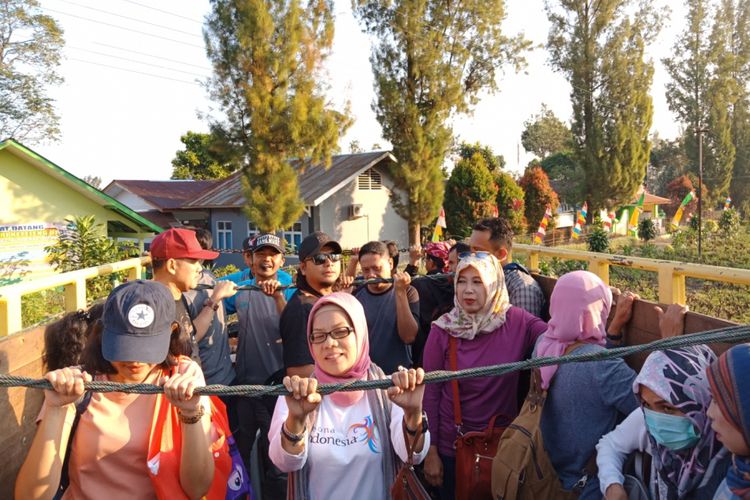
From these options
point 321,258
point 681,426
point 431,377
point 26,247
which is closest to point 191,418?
point 431,377

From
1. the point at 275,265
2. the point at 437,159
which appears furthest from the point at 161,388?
the point at 437,159

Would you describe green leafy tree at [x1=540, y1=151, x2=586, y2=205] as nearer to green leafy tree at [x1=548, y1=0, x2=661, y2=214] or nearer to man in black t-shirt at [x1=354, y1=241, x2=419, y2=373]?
green leafy tree at [x1=548, y1=0, x2=661, y2=214]

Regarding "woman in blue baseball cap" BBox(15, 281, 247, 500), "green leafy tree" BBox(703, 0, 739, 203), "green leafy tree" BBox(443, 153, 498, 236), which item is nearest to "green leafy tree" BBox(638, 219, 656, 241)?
"green leafy tree" BBox(443, 153, 498, 236)

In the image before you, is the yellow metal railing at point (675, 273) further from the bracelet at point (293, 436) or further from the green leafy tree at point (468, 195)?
the green leafy tree at point (468, 195)

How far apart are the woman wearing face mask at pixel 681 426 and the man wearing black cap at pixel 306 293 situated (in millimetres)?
1604

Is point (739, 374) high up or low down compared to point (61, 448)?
up

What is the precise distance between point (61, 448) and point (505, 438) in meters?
1.58

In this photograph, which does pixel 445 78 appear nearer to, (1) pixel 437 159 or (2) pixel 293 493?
(1) pixel 437 159

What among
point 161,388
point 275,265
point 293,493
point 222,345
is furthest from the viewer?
point 275,265

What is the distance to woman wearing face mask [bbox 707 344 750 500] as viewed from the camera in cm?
143

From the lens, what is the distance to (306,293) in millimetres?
3221

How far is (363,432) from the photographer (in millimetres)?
2059

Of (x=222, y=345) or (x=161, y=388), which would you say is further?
(x=222, y=345)

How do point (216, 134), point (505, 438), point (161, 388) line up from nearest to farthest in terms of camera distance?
point (161, 388)
point (505, 438)
point (216, 134)
